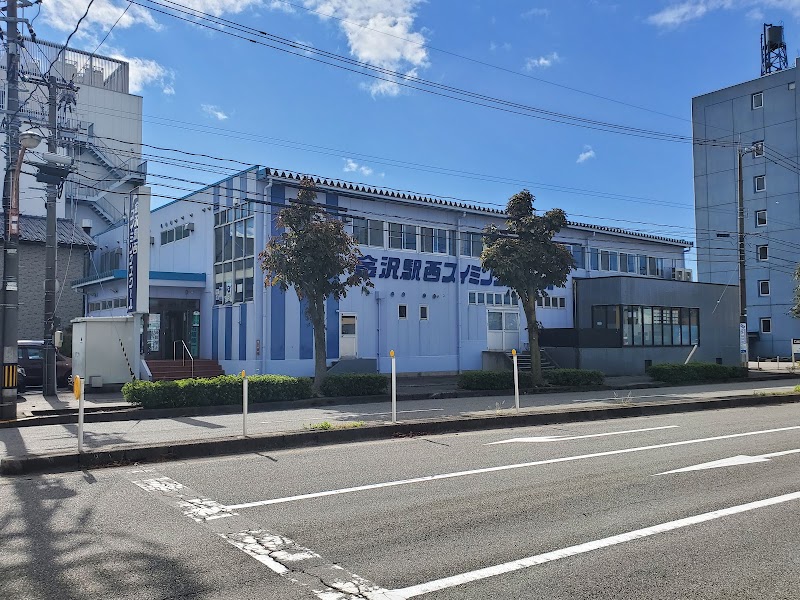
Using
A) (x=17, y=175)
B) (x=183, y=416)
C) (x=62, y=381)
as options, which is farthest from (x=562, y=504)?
(x=62, y=381)

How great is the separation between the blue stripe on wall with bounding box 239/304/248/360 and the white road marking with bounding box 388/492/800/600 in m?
22.4

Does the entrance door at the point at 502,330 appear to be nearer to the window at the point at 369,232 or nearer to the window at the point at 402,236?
the window at the point at 402,236

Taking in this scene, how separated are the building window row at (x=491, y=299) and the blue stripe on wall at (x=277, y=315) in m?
10.2

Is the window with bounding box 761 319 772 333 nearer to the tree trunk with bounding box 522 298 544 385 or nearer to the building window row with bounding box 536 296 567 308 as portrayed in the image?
the building window row with bounding box 536 296 567 308

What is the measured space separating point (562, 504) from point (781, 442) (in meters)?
6.22

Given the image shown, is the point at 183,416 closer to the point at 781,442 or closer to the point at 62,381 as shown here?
the point at 62,381

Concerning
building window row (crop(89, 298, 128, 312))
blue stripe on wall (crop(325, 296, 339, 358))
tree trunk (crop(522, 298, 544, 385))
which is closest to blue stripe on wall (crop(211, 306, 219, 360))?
building window row (crop(89, 298, 128, 312))

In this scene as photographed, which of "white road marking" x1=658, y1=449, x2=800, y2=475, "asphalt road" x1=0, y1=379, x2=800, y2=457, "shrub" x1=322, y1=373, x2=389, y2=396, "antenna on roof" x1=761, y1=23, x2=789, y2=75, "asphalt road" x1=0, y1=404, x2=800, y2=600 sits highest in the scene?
"antenna on roof" x1=761, y1=23, x2=789, y2=75

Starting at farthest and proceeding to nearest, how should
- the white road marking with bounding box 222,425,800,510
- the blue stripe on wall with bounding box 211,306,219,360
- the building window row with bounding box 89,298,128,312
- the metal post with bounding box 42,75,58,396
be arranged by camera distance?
the building window row with bounding box 89,298,128,312, the blue stripe on wall with bounding box 211,306,219,360, the metal post with bounding box 42,75,58,396, the white road marking with bounding box 222,425,800,510

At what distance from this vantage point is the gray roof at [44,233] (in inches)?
1407

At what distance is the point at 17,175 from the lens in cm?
1513

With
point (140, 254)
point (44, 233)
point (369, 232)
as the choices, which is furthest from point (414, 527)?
point (44, 233)

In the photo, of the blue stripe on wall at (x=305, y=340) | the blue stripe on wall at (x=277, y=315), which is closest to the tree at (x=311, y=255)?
the blue stripe on wall at (x=277, y=315)

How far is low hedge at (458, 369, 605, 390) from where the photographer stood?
22.8 meters
